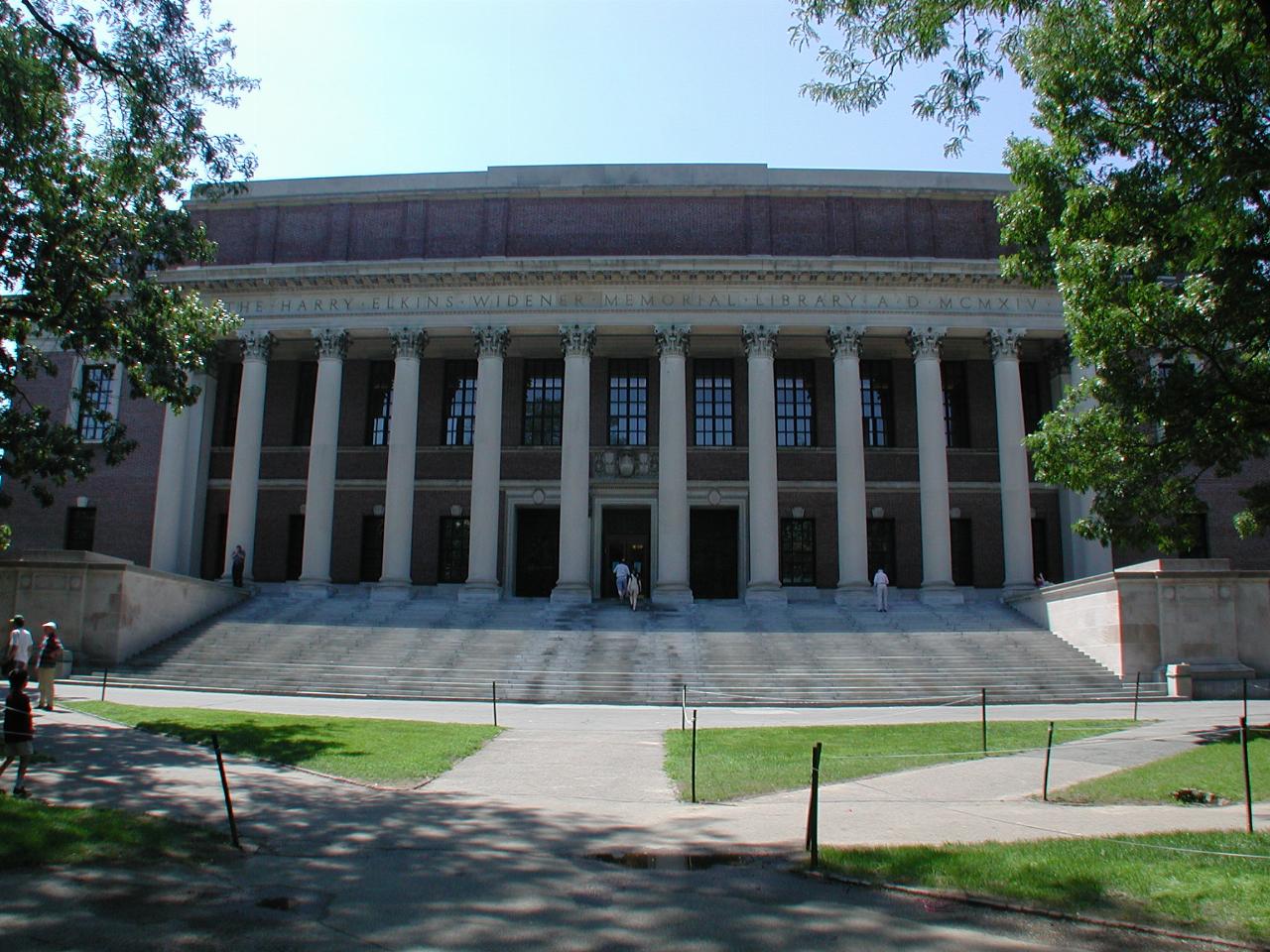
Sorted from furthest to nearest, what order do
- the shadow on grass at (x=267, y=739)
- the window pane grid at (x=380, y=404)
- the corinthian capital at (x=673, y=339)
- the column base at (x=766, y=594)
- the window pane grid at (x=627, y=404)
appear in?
the window pane grid at (x=380, y=404), the window pane grid at (x=627, y=404), the corinthian capital at (x=673, y=339), the column base at (x=766, y=594), the shadow on grass at (x=267, y=739)

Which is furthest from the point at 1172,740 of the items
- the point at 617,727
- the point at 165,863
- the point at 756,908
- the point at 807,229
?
the point at 807,229

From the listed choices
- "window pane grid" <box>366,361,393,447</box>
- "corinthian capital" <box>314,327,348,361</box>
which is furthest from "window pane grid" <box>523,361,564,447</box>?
"corinthian capital" <box>314,327,348,361</box>

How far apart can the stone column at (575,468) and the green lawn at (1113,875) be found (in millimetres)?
24460

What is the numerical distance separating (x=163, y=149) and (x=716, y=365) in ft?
78.2

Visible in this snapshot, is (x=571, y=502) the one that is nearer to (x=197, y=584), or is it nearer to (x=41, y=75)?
(x=197, y=584)

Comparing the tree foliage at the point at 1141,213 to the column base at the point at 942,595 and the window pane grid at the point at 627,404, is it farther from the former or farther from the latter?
the window pane grid at the point at 627,404

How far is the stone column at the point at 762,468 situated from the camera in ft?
106

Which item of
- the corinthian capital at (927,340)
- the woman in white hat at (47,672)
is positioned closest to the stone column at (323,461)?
the woman in white hat at (47,672)

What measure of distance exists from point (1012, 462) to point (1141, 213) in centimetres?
1983

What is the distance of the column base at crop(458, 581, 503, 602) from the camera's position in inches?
1268

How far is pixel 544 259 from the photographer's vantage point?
33719mm

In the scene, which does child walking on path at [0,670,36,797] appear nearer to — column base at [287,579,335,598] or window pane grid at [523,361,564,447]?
column base at [287,579,335,598]

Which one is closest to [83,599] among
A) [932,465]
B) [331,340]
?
[331,340]

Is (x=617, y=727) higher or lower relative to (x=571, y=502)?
lower
